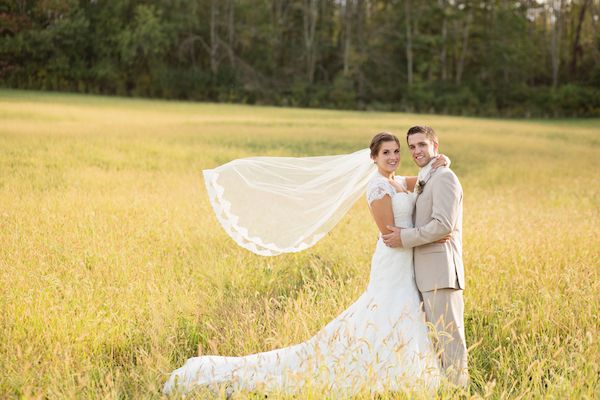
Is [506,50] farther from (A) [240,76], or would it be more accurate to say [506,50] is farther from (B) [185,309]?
(B) [185,309]

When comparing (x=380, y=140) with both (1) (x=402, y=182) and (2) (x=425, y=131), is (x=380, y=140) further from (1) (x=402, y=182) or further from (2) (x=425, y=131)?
(1) (x=402, y=182)

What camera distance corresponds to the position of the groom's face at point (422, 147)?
4223mm

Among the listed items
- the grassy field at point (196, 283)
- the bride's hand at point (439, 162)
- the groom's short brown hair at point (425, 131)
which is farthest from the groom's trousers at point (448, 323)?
the groom's short brown hair at point (425, 131)

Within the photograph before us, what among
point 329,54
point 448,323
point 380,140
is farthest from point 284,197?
point 329,54

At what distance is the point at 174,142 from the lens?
61.5 ft

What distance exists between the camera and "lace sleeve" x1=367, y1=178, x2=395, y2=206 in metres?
4.21

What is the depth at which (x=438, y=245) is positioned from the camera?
163 inches

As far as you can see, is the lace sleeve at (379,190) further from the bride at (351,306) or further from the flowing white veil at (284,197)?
the flowing white veil at (284,197)

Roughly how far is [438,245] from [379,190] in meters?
0.52

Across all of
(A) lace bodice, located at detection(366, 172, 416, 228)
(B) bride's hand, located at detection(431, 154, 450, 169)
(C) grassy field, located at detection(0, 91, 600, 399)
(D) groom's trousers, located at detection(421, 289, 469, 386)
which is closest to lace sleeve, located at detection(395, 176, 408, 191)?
(A) lace bodice, located at detection(366, 172, 416, 228)

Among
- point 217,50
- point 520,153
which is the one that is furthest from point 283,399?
point 217,50

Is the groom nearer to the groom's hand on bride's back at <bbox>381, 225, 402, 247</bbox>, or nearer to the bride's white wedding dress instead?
the groom's hand on bride's back at <bbox>381, 225, 402, 247</bbox>

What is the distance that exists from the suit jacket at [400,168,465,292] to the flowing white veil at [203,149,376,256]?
109 centimetres

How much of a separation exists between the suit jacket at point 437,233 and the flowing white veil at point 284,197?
1088 millimetres
